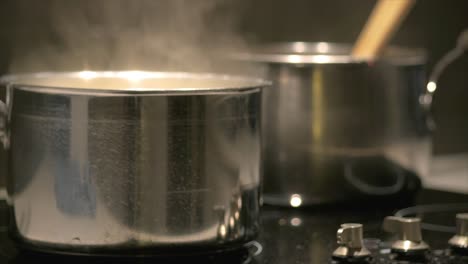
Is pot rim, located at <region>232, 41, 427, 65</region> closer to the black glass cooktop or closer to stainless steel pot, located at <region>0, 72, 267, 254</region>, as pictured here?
the black glass cooktop

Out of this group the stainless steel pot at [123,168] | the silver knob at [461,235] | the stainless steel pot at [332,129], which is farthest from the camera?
the stainless steel pot at [332,129]

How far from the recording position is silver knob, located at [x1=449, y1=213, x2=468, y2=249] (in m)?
0.83

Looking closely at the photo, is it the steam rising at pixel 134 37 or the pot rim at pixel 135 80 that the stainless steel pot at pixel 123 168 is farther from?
the steam rising at pixel 134 37

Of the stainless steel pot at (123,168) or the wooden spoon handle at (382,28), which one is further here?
the wooden spoon handle at (382,28)

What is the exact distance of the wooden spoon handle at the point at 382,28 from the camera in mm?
1132

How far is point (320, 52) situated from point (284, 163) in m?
0.24

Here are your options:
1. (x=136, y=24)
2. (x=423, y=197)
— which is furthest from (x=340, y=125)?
(x=136, y=24)

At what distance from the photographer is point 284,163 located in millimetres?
1040

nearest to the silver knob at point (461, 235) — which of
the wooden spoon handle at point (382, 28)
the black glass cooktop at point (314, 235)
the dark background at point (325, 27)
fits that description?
the black glass cooktop at point (314, 235)

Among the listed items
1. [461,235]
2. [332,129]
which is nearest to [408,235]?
[461,235]

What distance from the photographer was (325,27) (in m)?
1.37

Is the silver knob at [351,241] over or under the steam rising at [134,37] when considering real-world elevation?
under

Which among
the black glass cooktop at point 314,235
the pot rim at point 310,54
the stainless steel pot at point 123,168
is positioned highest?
the pot rim at point 310,54

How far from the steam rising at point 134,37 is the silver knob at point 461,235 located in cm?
34
